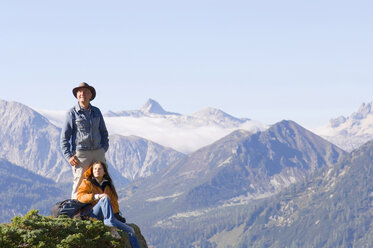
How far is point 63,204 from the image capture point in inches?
938

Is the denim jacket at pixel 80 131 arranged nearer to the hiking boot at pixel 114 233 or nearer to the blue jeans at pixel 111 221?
the blue jeans at pixel 111 221

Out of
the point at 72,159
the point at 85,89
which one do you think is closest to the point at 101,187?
the point at 72,159

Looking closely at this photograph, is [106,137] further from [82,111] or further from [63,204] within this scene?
[63,204]

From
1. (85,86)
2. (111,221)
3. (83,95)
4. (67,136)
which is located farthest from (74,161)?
(111,221)

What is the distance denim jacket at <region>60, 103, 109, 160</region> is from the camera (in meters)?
26.9

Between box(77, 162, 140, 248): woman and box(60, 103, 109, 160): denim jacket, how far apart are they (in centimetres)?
196

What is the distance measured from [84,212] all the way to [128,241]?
6.75 feet

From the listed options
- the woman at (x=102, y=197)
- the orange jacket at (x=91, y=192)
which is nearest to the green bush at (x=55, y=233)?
the woman at (x=102, y=197)

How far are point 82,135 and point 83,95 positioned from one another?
160cm

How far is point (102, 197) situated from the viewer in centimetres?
2323

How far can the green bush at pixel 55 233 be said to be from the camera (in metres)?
19.2

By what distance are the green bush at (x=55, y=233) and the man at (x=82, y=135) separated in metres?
4.73

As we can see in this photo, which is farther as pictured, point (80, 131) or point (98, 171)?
point (80, 131)

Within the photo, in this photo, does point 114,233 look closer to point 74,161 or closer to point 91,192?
point 91,192
